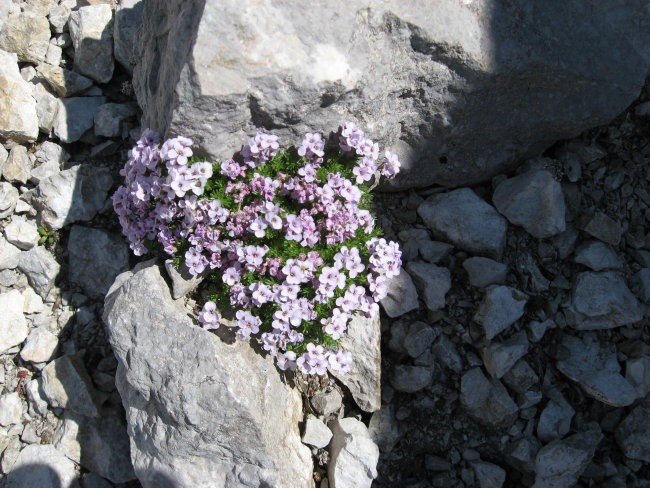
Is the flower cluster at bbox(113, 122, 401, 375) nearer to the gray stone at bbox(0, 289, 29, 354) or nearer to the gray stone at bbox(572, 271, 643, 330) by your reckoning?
the gray stone at bbox(0, 289, 29, 354)

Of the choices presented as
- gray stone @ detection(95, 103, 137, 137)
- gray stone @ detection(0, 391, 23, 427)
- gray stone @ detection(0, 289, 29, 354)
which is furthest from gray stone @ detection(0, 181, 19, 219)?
gray stone @ detection(0, 391, 23, 427)

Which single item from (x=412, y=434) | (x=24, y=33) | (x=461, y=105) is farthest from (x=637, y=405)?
(x=24, y=33)

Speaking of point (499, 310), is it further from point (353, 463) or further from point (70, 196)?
point (70, 196)

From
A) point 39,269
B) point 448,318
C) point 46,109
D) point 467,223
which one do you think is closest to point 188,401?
point 39,269

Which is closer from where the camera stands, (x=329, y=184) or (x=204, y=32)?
(x=204, y=32)

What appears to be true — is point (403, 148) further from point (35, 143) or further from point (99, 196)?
point (35, 143)

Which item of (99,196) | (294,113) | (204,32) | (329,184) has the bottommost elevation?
(99,196)

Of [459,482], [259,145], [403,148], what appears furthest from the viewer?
[403,148]
